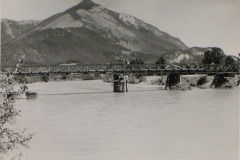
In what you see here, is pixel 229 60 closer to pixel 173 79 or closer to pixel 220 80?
pixel 220 80

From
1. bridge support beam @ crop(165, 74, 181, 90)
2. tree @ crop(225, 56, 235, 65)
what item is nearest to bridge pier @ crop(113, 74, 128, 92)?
bridge support beam @ crop(165, 74, 181, 90)

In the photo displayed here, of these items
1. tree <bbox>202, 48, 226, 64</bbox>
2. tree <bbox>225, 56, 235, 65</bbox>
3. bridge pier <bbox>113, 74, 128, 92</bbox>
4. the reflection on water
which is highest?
tree <bbox>202, 48, 226, 64</bbox>

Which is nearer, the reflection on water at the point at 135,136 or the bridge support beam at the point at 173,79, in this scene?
the reflection on water at the point at 135,136

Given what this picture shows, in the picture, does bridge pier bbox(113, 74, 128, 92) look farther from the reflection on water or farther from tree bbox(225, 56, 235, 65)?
the reflection on water

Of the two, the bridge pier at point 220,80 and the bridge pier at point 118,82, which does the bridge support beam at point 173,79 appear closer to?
the bridge pier at point 220,80

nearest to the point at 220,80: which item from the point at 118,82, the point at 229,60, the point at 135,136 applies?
the point at 229,60

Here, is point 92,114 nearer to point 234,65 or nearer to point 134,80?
point 234,65

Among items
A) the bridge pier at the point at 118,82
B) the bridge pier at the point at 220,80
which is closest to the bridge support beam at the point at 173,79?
the bridge pier at the point at 220,80

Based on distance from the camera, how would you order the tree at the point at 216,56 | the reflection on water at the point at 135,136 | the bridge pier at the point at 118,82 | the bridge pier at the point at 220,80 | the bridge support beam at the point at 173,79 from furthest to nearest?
the tree at the point at 216,56 < the bridge support beam at the point at 173,79 < the bridge pier at the point at 220,80 < the bridge pier at the point at 118,82 < the reflection on water at the point at 135,136

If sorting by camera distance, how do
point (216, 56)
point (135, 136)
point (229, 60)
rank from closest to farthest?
1. point (135, 136)
2. point (229, 60)
3. point (216, 56)

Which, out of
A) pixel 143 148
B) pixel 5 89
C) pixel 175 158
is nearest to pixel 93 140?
pixel 143 148

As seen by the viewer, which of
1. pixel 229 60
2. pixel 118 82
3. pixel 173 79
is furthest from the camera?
pixel 229 60
